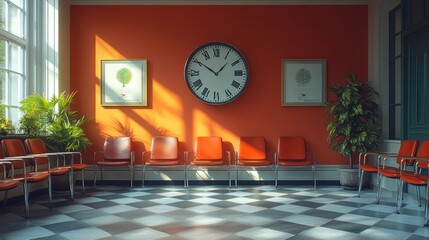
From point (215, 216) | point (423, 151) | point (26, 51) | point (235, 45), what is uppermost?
point (235, 45)

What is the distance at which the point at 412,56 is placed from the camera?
16.8ft

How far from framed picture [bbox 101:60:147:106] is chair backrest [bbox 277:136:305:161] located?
7.96 ft

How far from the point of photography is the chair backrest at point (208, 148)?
6.10 metres

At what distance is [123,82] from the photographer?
6.40 m

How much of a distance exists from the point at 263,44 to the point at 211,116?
5.04 feet

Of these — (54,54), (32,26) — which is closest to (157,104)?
(54,54)

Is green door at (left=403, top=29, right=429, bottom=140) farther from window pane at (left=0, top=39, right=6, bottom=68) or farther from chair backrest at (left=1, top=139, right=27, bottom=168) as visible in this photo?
window pane at (left=0, top=39, right=6, bottom=68)

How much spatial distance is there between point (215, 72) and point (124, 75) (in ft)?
5.17

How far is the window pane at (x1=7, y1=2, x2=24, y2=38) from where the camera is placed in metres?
5.11

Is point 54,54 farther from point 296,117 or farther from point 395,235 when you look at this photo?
point 395,235

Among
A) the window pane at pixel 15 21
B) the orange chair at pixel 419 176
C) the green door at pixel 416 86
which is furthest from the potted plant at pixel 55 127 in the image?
the green door at pixel 416 86

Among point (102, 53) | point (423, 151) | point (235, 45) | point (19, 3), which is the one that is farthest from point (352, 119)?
point (19, 3)

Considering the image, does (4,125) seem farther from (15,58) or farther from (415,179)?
(415,179)

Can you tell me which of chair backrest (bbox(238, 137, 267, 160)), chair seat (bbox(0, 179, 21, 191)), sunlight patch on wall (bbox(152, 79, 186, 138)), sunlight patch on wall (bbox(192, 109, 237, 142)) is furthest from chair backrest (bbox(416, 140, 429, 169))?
chair seat (bbox(0, 179, 21, 191))
